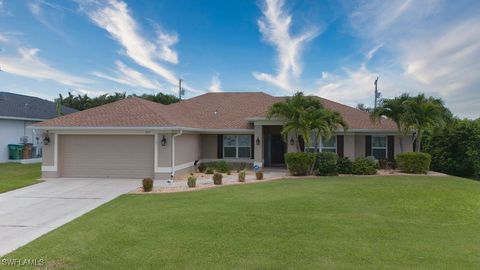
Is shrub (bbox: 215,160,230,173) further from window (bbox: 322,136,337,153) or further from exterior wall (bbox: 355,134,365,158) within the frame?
exterior wall (bbox: 355,134,365,158)

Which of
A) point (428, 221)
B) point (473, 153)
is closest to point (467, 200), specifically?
point (428, 221)

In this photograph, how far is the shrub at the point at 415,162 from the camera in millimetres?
17500

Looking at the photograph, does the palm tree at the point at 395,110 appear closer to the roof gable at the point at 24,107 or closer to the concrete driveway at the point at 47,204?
the concrete driveway at the point at 47,204

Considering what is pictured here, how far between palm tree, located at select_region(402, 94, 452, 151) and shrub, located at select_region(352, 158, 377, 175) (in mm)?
3117

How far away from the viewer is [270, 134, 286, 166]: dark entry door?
877 inches

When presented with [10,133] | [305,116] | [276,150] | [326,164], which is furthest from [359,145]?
[10,133]

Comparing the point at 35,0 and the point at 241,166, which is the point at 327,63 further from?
the point at 35,0

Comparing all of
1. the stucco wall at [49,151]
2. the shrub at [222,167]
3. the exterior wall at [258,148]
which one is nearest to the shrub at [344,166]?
the exterior wall at [258,148]

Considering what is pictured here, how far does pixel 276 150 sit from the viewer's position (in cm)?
2242

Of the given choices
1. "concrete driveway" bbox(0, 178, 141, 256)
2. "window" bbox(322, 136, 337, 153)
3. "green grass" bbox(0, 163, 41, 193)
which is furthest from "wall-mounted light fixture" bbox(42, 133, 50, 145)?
"window" bbox(322, 136, 337, 153)

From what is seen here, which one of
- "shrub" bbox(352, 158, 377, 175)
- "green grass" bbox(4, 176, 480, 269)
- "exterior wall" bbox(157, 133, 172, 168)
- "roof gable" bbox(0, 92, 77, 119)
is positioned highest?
"roof gable" bbox(0, 92, 77, 119)

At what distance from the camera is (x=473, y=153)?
19.8 m

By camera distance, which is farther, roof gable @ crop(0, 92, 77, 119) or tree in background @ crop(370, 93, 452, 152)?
roof gable @ crop(0, 92, 77, 119)

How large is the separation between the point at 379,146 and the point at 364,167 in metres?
3.89
